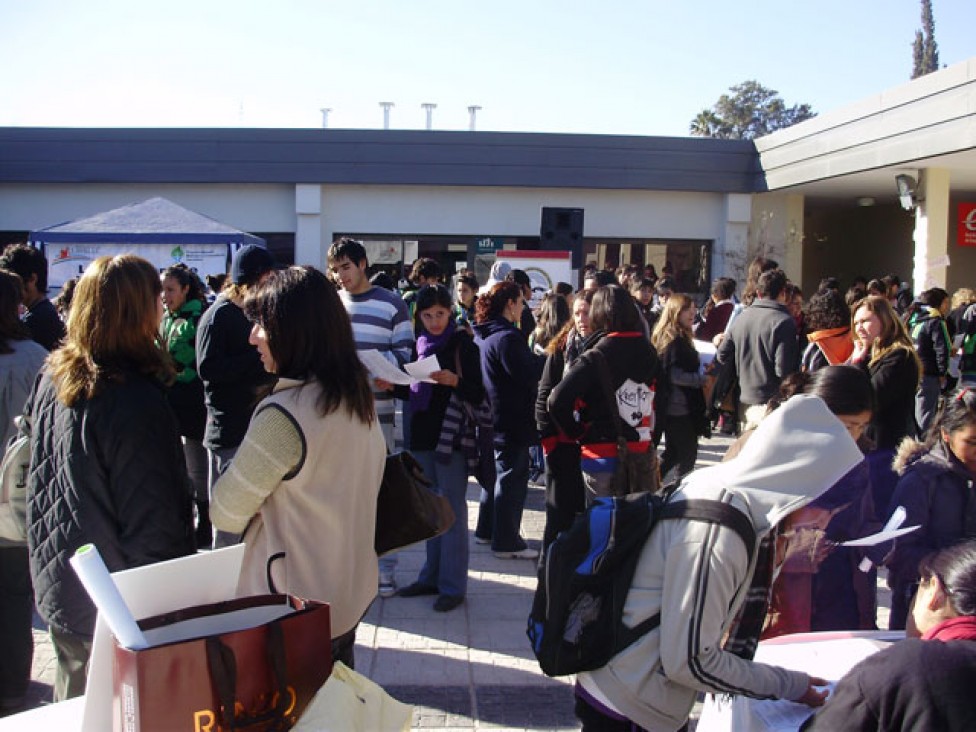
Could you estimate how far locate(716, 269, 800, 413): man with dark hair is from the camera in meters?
6.56

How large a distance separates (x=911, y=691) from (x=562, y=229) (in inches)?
397

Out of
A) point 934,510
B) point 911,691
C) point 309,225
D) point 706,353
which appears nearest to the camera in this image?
point 911,691

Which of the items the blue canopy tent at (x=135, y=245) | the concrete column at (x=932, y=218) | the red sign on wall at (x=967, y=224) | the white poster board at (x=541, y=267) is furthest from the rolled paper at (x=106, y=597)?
the red sign on wall at (x=967, y=224)

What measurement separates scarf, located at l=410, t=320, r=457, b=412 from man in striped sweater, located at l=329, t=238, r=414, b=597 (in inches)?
3.8

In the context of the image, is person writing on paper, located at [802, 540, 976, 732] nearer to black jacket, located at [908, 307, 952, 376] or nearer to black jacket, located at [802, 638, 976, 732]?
black jacket, located at [802, 638, 976, 732]

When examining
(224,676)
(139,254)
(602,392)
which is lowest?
(224,676)

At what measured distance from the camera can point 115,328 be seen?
9.22ft

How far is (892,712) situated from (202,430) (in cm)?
494

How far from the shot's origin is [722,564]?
2129mm

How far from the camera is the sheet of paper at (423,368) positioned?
494 cm

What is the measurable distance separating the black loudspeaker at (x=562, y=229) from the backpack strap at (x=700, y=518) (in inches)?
363

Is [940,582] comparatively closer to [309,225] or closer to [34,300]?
[34,300]

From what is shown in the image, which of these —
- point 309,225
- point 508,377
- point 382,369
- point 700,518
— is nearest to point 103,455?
point 700,518

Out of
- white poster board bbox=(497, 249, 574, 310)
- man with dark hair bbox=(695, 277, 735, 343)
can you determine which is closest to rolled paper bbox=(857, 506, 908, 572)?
white poster board bbox=(497, 249, 574, 310)
